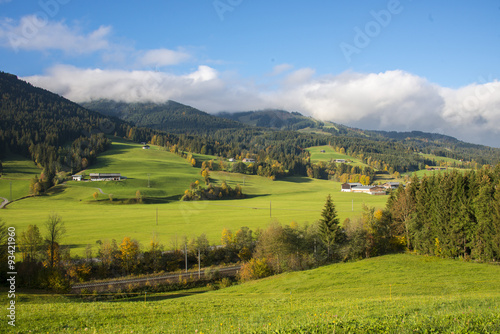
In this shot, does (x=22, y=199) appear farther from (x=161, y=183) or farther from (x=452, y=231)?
(x=452, y=231)

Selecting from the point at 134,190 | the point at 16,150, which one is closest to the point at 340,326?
the point at 134,190

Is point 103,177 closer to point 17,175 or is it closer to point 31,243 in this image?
point 17,175

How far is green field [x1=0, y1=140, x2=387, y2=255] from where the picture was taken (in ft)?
181

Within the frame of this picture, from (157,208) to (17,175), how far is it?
63696 mm

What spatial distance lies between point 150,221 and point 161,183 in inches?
1699

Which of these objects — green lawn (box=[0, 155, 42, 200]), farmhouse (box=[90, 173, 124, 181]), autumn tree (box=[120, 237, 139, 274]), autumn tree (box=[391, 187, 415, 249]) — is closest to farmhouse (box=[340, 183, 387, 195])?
autumn tree (box=[391, 187, 415, 249])

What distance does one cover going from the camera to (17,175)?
102 meters

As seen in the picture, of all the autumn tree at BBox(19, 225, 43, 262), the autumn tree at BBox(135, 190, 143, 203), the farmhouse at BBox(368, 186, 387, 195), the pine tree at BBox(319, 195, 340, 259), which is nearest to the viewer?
the autumn tree at BBox(19, 225, 43, 262)

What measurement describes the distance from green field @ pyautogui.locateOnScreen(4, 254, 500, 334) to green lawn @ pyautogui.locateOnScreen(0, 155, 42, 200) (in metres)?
82.7

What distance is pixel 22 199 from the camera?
269ft

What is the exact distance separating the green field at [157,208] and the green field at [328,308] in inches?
1007

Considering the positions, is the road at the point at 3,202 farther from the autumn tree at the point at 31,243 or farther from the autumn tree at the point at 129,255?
the autumn tree at the point at 129,255

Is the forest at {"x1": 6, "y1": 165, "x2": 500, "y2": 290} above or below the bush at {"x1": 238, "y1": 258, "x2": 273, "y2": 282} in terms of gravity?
above

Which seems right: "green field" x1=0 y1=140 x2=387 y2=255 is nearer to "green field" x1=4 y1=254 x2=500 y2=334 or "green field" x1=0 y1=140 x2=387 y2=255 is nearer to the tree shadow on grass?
the tree shadow on grass
